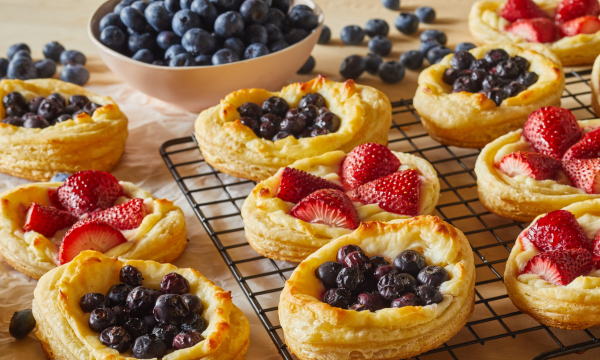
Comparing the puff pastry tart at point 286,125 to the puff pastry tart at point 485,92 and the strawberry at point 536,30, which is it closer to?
the puff pastry tart at point 485,92

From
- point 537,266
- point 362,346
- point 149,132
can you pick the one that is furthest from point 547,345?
point 149,132

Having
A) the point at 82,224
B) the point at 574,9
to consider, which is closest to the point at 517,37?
the point at 574,9

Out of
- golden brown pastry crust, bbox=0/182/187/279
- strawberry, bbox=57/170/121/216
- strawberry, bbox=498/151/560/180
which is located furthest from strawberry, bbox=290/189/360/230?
Answer: strawberry, bbox=57/170/121/216

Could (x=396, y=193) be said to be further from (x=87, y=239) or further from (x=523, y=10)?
(x=523, y=10)

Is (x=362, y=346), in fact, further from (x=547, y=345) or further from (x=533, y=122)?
(x=533, y=122)

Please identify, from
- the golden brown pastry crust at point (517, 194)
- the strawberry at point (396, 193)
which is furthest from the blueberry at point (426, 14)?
the strawberry at point (396, 193)

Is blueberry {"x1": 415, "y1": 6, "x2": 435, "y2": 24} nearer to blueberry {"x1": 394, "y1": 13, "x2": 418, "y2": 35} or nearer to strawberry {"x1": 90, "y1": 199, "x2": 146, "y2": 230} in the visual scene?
blueberry {"x1": 394, "y1": 13, "x2": 418, "y2": 35}

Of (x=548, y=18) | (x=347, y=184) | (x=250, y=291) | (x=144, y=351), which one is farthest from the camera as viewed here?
(x=548, y=18)
